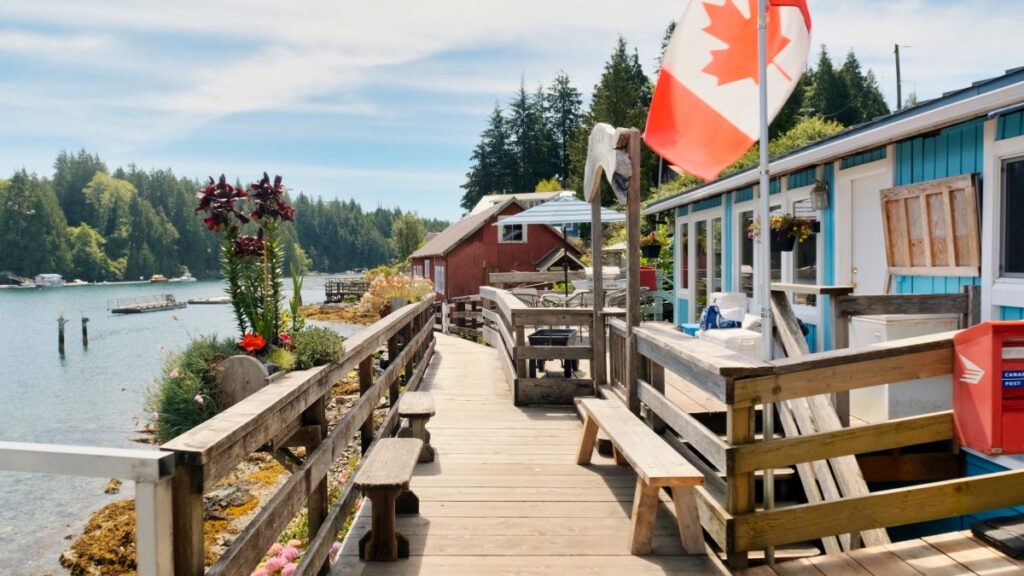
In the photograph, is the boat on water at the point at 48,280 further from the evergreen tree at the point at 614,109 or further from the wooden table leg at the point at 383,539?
the wooden table leg at the point at 383,539

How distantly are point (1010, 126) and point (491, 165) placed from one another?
6226 cm

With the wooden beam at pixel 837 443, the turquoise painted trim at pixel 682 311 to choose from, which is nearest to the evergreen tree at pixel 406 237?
the turquoise painted trim at pixel 682 311

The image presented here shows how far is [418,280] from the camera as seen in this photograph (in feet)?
50.5

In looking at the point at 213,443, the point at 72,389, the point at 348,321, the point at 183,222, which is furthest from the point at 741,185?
the point at 183,222

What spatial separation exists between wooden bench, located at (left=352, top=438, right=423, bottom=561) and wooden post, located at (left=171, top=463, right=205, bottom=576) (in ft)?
4.01

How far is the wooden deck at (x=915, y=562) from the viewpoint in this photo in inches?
127

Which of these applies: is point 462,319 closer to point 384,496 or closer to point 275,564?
point 275,564

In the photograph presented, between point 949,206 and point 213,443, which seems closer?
point 213,443

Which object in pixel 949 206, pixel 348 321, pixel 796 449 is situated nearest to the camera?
pixel 796 449

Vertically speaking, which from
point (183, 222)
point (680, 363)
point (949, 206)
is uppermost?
point (183, 222)

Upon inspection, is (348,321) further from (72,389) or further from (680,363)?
(680,363)

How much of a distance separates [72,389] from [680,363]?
25.8m

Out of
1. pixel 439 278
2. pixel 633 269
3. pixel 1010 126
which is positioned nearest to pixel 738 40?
pixel 633 269

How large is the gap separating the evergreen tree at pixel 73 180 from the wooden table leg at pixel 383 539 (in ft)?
482
